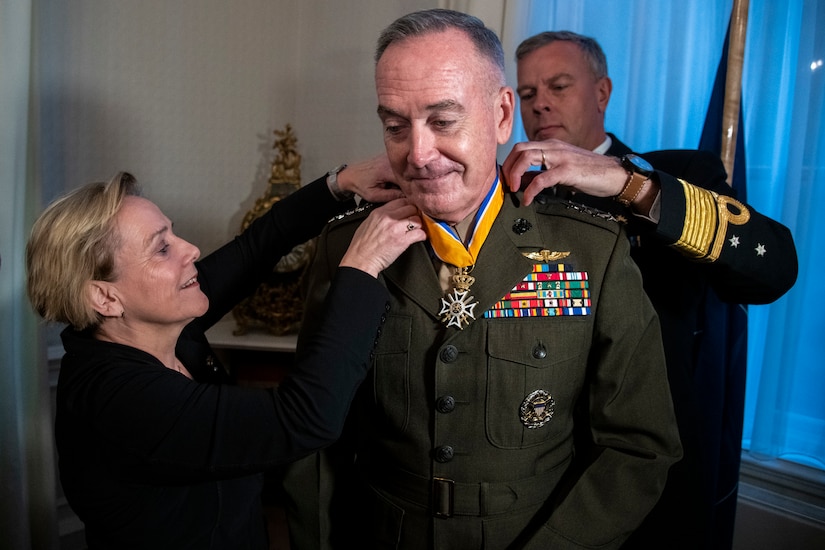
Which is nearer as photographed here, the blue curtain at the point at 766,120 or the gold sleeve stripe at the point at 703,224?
the gold sleeve stripe at the point at 703,224

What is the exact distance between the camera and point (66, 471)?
1.22 m

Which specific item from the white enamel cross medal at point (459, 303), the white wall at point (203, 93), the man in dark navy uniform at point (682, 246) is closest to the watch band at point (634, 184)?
the man in dark navy uniform at point (682, 246)

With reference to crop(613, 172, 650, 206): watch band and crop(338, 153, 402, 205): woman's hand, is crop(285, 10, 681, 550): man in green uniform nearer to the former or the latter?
crop(613, 172, 650, 206): watch band

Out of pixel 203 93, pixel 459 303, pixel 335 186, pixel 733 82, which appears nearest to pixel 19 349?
pixel 335 186

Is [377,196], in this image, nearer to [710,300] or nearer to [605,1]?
[710,300]

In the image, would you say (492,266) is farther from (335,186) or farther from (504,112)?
(335,186)

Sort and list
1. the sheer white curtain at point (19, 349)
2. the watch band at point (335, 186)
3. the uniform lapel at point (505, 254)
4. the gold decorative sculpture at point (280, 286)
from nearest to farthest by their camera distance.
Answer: the uniform lapel at point (505, 254)
the watch band at point (335, 186)
the sheer white curtain at point (19, 349)
the gold decorative sculpture at point (280, 286)

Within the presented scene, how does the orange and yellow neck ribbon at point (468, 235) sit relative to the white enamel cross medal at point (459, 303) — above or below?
above

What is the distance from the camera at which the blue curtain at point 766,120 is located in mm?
1979

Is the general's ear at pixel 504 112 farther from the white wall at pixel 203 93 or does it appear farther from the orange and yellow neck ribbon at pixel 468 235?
the white wall at pixel 203 93

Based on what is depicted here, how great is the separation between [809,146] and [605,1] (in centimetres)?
85

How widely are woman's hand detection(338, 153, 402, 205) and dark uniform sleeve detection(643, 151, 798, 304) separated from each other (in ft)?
1.86

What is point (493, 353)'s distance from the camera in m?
1.19

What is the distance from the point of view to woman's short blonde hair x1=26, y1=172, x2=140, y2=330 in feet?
3.92
